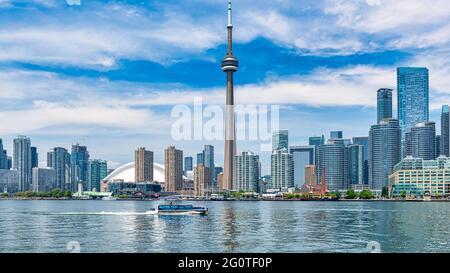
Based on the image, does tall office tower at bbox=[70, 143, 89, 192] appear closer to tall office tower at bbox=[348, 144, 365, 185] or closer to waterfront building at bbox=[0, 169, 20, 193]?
waterfront building at bbox=[0, 169, 20, 193]

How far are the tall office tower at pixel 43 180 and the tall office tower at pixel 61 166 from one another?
1.2 inches

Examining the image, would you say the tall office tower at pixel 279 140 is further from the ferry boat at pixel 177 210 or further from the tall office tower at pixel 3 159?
the ferry boat at pixel 177 210

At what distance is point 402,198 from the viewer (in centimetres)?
5762

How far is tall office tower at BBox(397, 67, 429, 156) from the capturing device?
1823mm

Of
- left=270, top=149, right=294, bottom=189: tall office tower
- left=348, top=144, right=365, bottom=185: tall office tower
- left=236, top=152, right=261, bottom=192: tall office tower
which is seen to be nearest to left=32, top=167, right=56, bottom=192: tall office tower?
left=236, top=152, right=261, bottom=192: tall office tower

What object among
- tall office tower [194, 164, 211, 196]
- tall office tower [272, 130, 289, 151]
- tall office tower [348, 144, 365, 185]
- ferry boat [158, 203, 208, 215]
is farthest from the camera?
ferry boat [158, 203, 208, 215]

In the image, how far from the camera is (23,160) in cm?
223

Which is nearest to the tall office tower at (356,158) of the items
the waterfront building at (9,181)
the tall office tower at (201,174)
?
the tall office tower at (201,174)

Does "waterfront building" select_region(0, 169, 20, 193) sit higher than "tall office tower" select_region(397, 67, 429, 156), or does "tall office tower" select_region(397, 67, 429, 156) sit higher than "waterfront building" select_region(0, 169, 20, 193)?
"tall office tower" select_region(397, 67, 429, 156)

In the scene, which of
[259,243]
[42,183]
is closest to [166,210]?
[259,243]

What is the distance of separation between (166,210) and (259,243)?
716 inches

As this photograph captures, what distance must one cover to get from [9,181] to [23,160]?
1.22 feet

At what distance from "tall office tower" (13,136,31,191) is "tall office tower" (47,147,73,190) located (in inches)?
4.1
